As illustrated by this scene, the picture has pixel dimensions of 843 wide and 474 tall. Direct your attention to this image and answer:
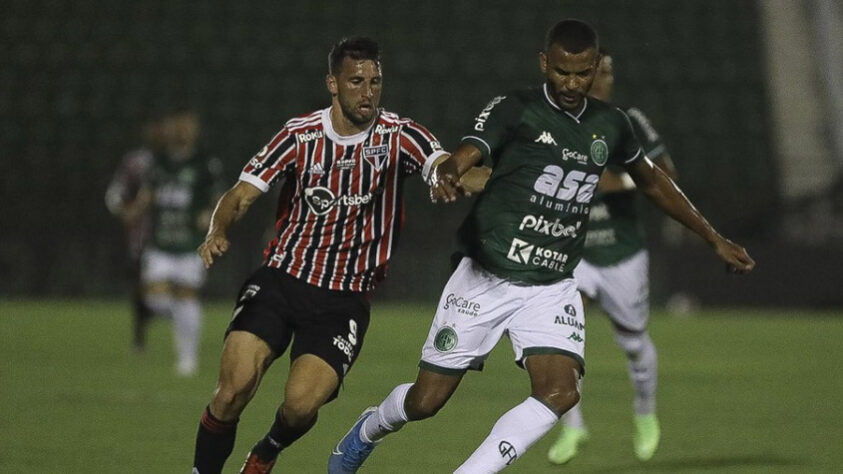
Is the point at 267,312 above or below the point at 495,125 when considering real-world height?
below

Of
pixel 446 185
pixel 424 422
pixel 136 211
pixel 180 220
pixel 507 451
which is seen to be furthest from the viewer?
pixel 136 211

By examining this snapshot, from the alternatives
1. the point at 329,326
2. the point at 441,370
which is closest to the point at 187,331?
the point at 329,326

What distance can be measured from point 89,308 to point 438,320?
47.5ft

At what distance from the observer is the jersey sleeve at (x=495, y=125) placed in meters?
5.49

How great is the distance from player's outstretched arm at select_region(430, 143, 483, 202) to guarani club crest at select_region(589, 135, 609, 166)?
1.73ft

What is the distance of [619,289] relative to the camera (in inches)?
319

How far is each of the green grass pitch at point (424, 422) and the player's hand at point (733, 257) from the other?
1775 mm

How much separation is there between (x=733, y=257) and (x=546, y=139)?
2.89 ft

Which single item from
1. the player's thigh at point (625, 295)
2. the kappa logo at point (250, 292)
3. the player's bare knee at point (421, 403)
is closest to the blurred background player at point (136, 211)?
the player's thigh at point (625, 295)

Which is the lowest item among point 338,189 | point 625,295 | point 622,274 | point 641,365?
point 641,365

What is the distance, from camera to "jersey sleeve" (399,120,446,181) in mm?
5910

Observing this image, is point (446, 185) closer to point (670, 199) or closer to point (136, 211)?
point (670, 199)

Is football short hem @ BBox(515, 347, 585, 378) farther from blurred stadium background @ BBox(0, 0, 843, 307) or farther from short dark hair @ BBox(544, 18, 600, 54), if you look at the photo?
blurred stadium background @ BBox(0, 0, 843, 307)

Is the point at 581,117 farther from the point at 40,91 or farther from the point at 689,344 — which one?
the point at 40,91
